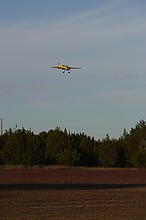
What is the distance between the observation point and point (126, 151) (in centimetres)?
8756

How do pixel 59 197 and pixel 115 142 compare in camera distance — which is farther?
pixel 115 142

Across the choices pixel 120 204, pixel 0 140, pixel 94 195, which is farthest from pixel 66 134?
pixel 120 204

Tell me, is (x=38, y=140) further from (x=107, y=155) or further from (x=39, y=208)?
(x=39, y=208)

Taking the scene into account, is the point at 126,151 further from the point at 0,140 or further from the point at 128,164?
the point at 0,140

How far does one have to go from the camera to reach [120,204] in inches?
1093

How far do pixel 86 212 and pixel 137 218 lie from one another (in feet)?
9.68

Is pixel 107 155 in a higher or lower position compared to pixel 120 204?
higher

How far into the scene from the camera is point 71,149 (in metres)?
86.3

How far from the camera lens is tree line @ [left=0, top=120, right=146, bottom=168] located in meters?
84.1

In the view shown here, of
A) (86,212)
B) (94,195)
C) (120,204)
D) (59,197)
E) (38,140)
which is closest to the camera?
(86,212)

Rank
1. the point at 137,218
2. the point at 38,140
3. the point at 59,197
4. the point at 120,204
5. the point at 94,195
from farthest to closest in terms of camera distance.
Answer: the point at 38,140 < the point at 94,195 < the point at 59,197 < the point at 120,204 < the point at 137,218

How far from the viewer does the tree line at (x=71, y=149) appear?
84.1 meters

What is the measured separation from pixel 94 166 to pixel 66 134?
6143 millimetres

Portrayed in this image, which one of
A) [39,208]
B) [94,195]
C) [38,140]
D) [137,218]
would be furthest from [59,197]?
[38,140]
